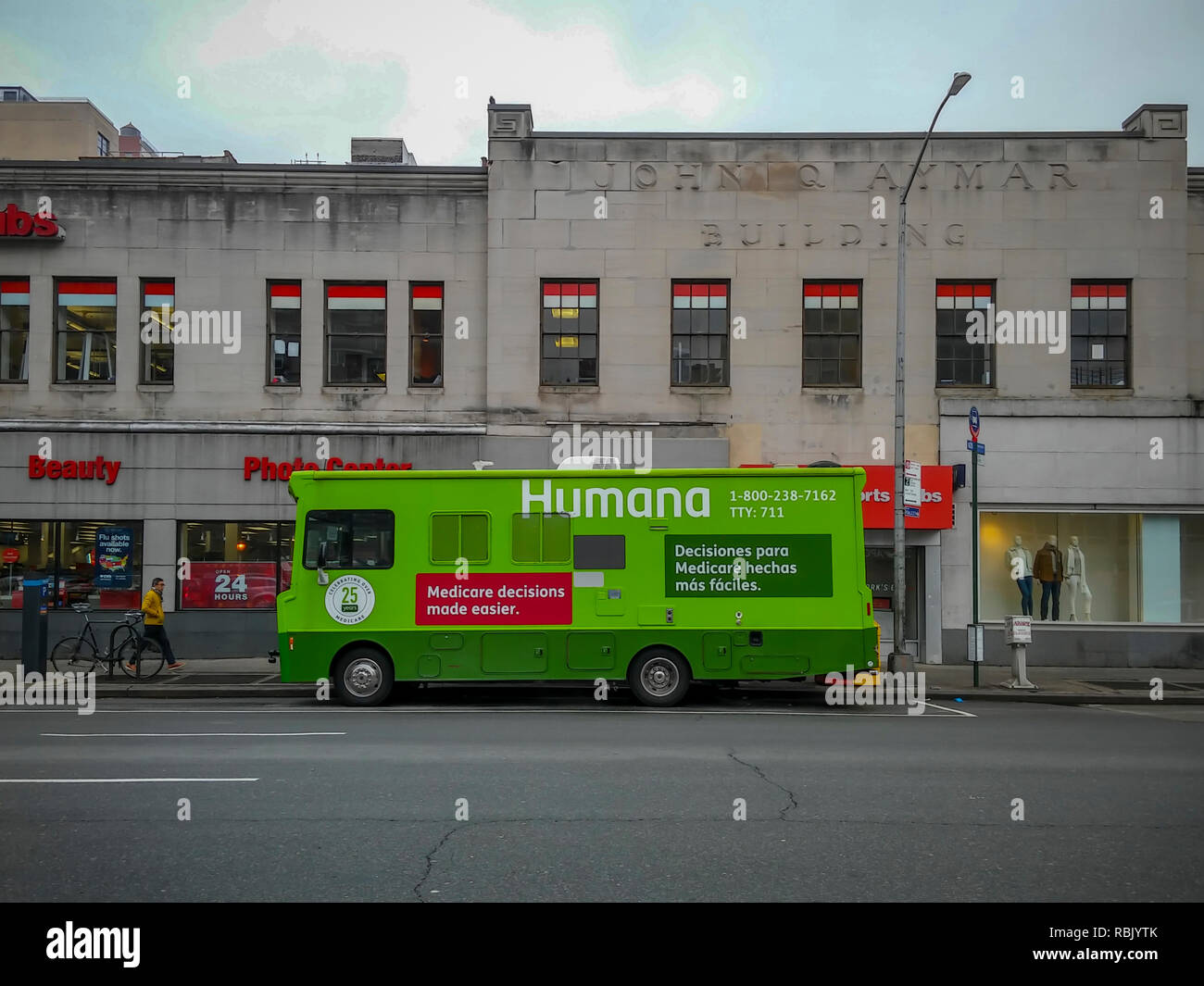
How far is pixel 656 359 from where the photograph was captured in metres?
20.6

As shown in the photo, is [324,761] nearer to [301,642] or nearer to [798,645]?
[301,642]

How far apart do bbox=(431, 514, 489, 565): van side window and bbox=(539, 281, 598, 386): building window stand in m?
6.78

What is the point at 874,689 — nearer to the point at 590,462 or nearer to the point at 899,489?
the point at 899,489

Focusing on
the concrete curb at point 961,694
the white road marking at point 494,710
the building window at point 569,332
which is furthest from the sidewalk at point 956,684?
the building window at point 569,332

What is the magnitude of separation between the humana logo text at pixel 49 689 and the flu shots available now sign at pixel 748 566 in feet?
27.5

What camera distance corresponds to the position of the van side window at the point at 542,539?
47.3 ft

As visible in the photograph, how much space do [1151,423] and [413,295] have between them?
49.8ft

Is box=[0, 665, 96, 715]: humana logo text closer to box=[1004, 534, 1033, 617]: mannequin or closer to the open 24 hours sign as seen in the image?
the open 24 hours sign

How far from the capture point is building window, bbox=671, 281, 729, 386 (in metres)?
20.6

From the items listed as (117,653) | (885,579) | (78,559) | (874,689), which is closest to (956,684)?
(874,689)

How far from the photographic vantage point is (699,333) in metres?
20.7

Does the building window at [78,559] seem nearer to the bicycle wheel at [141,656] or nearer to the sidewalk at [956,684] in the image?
the sidewalk at [956,684]

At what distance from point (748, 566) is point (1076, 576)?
376 inches
